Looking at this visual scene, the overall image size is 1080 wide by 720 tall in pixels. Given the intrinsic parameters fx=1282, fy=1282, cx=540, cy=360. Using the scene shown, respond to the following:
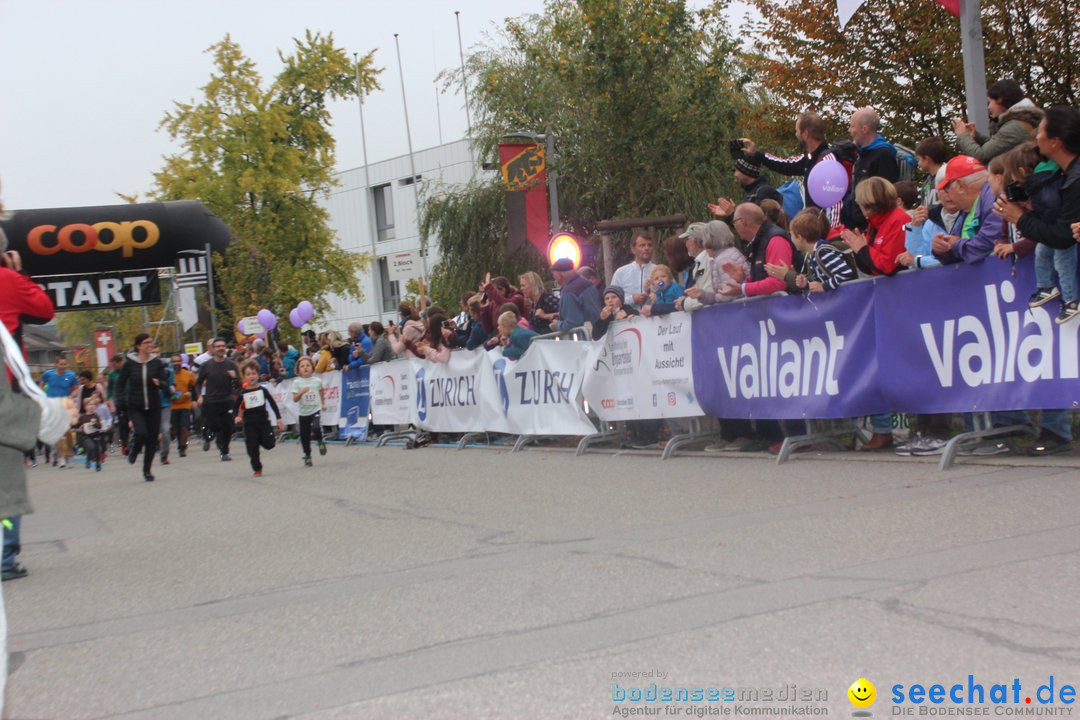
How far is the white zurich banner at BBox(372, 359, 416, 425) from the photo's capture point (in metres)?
20.0

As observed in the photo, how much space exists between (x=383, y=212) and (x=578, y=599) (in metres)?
71.1

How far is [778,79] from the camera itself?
2209cm

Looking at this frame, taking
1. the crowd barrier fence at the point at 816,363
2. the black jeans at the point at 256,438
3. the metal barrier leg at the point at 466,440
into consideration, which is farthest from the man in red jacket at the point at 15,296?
the metal barrier leg at the point at 466,440

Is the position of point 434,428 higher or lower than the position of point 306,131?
lower

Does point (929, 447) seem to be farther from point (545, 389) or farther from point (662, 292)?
point (545, 389)

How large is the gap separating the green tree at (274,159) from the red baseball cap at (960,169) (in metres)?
39.0

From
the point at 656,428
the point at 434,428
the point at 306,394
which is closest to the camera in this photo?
the point at 656,428

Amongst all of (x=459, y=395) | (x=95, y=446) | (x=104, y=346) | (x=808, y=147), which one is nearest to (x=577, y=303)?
(x=808, y=147)

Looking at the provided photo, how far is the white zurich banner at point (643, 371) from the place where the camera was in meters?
12.6

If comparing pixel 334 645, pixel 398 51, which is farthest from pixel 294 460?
pixel 398 51

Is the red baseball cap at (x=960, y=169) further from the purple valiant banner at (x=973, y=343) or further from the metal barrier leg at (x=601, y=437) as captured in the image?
the metal barrier leg at (x=601, y=437)

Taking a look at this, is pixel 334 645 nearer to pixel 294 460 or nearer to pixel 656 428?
pixel 656 428

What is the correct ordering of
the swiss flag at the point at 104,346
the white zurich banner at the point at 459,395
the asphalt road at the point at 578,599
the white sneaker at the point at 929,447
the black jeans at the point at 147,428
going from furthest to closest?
1. the swiss flag at the point at 104,346
2. the black jeans at the point at 147,428
3. the white zurich banner at the point at 459,395
4. the white sneaker at the point at 929,447
5. the asphalt road at the point at 578,599

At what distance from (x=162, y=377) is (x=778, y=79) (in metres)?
11.4
